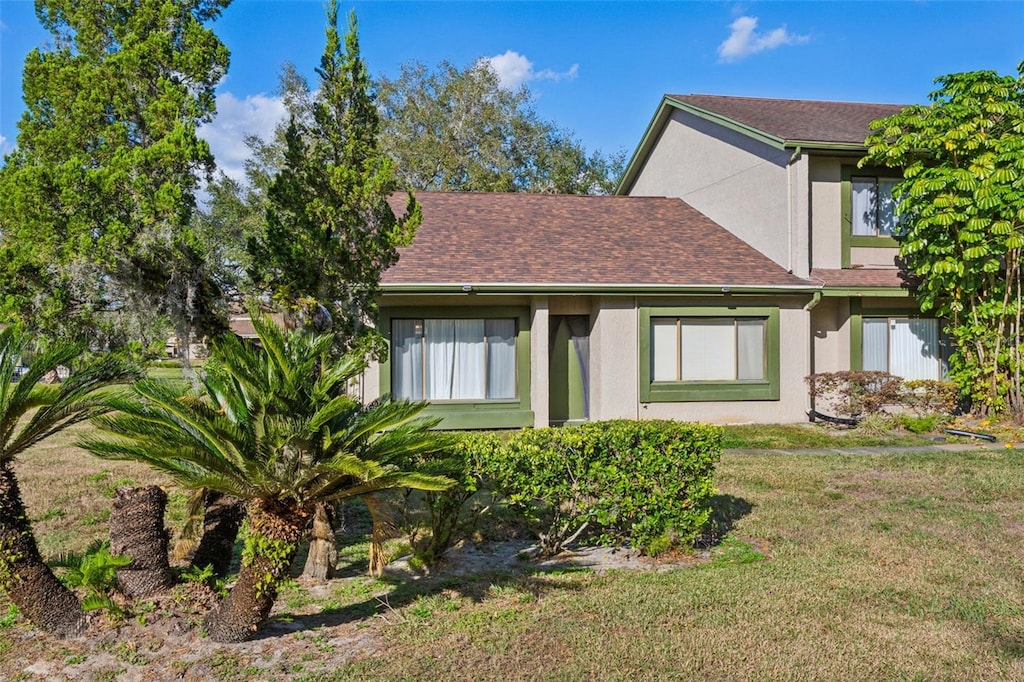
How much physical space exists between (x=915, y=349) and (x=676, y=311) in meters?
5.42

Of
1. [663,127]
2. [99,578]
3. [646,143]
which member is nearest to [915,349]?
[663,127]

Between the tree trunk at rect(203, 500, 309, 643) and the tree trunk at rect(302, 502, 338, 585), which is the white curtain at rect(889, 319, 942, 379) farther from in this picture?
the tree trunk at rect(203, 500, 309, 643)

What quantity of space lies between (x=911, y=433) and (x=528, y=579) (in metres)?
10.2

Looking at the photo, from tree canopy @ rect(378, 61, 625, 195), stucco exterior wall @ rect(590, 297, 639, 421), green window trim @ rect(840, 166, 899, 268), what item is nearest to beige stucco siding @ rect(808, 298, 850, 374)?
green window trim @ rect(840, 166, 899, 268)

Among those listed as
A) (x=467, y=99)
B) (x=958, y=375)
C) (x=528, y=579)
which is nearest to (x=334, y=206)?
(x=528, y=579)

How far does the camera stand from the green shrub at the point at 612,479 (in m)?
6.04

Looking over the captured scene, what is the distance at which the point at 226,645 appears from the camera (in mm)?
4637

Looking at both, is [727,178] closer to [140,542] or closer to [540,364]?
[540,364]

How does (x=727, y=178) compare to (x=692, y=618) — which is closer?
(x=692, y=618)

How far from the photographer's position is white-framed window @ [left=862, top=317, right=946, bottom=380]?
15.1m

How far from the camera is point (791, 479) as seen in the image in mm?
9516

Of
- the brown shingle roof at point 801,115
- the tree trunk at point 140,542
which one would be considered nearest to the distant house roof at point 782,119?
the brown shingle roof at point 801,115

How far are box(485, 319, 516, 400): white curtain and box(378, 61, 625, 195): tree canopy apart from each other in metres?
19.9

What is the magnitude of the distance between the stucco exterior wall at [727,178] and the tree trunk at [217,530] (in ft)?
40.6
